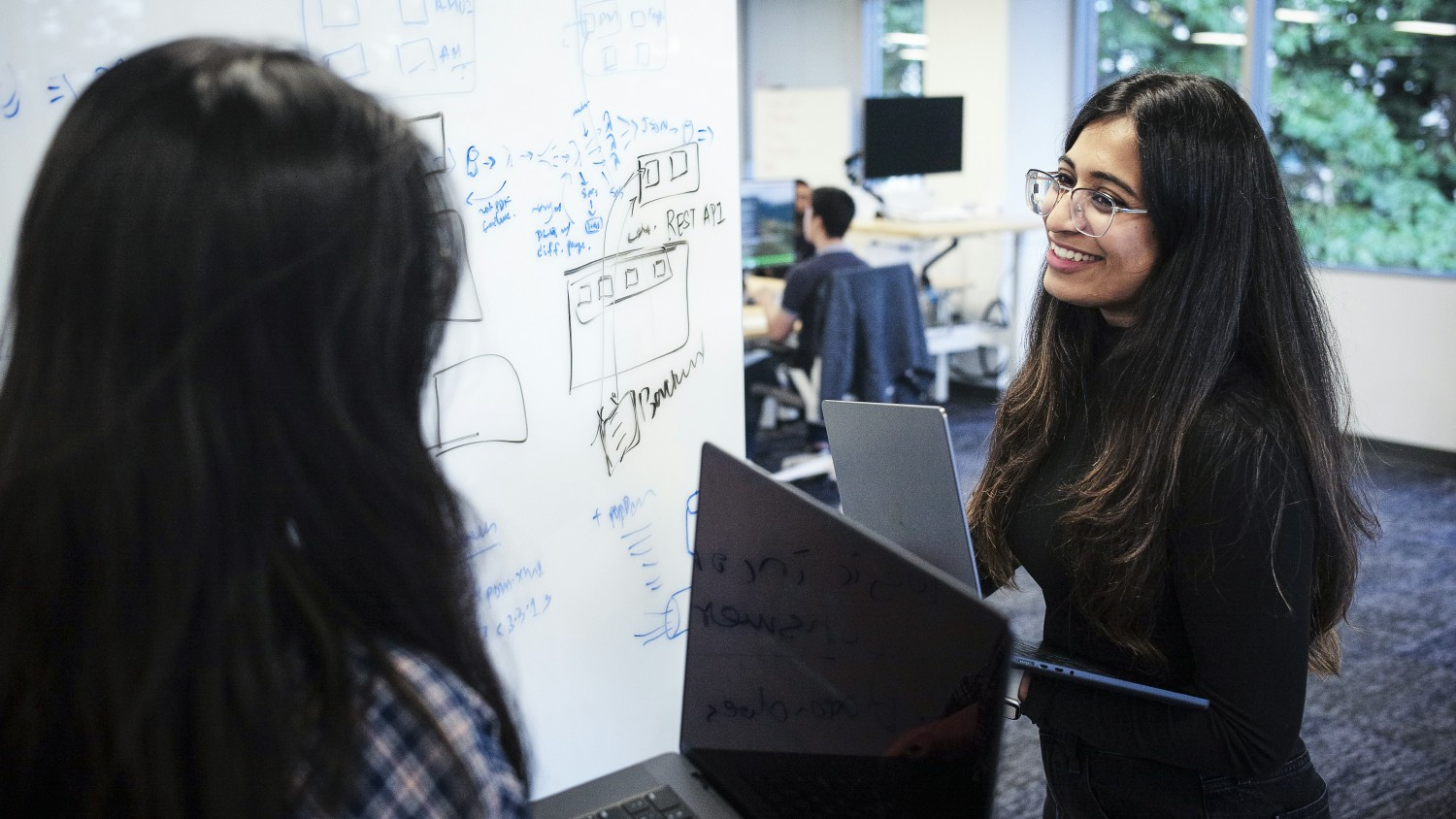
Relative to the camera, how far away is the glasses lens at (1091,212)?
1201 mm

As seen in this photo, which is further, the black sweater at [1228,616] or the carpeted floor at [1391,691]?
the carpeted floor at [1391,691]

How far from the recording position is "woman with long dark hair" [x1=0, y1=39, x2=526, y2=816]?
1.71ft

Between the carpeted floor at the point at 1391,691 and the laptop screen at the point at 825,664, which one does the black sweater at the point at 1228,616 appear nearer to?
the laptop screen at the point at 825,664

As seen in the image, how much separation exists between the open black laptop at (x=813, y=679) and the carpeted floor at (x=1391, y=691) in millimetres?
816

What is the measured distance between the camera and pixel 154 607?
0.53 m

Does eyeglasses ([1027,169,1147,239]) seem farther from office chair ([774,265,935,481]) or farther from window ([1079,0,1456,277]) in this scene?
window ([1079,0,1456,277])

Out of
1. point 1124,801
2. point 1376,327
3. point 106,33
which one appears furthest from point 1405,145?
point 106,33

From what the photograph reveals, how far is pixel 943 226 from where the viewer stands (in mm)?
5160

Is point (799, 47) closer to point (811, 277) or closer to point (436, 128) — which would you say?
point (811, 277)

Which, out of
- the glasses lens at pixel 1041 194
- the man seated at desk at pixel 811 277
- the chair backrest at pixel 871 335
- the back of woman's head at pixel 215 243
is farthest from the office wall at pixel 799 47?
the back of woman's head at pixel 215 243

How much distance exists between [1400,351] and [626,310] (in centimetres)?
426

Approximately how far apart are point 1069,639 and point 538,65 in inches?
40.0

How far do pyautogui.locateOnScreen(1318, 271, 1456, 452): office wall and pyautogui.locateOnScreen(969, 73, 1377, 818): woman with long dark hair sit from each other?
3868mm

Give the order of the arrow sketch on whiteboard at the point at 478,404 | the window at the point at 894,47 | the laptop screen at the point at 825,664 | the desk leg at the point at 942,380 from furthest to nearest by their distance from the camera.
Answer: the window at the point at 894,47, the desk leg at the point at 942,380, the arrow sketch on whiteboard at the point at 478,404, the laptop screen at the point at 825,664
